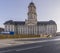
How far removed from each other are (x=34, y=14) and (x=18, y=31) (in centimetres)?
2559

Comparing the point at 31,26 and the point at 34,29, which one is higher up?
the point at 31,26

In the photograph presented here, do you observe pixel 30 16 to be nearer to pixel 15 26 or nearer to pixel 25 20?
pixel 25 20

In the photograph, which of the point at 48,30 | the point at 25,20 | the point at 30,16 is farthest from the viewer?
the point at 48,30

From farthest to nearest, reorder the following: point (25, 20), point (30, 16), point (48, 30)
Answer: point (48, 30) < point (25, 20) < point (30, 16)

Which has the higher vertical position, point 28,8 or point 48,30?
point 28,8

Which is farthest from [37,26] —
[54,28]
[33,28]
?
[54,28]

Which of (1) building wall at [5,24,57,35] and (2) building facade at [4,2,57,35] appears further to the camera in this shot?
(1) building wall at [5,24,57,35]

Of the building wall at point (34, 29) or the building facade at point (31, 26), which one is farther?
the building wall at point (34, 29)

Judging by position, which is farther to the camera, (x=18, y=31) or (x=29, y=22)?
(x=18, y=31)

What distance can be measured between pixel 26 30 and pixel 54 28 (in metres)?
22.8

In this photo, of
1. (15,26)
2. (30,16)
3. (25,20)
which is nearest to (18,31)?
(15,26)

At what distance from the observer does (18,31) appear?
150875mm

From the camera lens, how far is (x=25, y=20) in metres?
141

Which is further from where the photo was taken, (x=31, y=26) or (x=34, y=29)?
(x=34, y=29)
